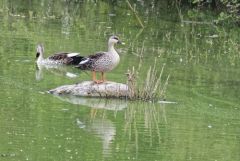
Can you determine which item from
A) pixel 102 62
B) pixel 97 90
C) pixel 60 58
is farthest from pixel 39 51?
pixel 97 90

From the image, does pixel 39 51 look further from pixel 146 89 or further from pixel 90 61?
pixel 146 89

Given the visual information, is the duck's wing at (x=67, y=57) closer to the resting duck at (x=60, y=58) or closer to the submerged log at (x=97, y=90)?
the resting duck at (x=60, y=58)

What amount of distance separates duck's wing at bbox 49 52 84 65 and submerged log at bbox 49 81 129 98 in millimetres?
4139

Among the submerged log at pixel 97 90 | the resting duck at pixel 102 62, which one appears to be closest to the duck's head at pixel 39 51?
the resting duck at pixel 102 62

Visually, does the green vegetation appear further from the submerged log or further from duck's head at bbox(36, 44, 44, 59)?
the submerged log

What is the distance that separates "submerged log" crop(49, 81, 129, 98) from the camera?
19125 millimetres

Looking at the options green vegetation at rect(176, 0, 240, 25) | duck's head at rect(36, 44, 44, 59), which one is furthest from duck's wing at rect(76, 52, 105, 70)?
green vegetation at rect(176, 0, 240, 25)

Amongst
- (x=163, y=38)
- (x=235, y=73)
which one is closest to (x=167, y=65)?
(x=235, y=73)

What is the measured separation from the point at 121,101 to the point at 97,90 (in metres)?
0.56

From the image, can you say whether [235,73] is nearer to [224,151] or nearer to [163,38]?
[163,38]

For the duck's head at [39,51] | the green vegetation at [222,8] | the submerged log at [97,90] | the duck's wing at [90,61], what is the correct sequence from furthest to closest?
the green vegetation at [222,8] → the duck's head at [39,51] → the duck's wing at [90,61] → the submerged log at [97,90]

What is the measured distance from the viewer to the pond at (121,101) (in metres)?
14.9

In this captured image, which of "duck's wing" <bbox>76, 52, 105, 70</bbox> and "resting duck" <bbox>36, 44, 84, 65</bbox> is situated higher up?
"duck's wing" <bbox>76, 52, 105, 70</bbox>

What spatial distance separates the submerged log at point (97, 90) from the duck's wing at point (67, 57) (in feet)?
13.6
